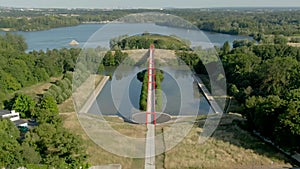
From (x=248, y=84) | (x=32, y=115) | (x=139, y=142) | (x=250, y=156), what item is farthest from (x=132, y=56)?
(x=250, y=156)

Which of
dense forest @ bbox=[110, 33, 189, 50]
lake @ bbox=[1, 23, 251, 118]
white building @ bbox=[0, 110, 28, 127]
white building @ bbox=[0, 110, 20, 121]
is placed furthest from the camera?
dense forest @ bbox=[110, 33, 189, 50]

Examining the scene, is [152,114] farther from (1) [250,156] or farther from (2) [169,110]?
(1) [250,156]

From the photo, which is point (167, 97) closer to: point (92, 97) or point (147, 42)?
point (92, 97)

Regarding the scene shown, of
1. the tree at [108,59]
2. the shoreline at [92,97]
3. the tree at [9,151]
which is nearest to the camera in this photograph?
the tree at [9,151]

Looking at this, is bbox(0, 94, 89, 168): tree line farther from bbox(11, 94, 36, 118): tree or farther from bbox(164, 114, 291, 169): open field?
bbox(11, 94, 36, 118): tree

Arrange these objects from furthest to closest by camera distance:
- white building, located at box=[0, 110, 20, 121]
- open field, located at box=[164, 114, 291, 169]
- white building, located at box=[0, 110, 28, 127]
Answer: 1. white building, located at box=[0, 110, 20, 121]
2. white building, located at box=[0, 110, 28, 127]
3. open field, located at box=[164, 114, 291, 169]

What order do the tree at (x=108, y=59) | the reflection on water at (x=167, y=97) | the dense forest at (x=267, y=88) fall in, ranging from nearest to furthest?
the dense forest at (x=267, y=88)
the reflection on water at (x=167, y=97)
the tree at (x=108, y=59)

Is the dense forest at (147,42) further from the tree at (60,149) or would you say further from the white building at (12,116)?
the tree at (60,149)

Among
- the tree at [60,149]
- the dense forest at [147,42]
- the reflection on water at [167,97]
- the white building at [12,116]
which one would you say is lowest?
the reflection on water at [167,97]

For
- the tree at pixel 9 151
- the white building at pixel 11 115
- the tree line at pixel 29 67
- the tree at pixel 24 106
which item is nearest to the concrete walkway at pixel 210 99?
the tree at pixel 24 106

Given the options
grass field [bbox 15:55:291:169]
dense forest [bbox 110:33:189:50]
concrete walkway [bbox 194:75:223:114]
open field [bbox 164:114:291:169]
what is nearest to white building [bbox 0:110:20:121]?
grass field [bbox 15:55:291:169]
